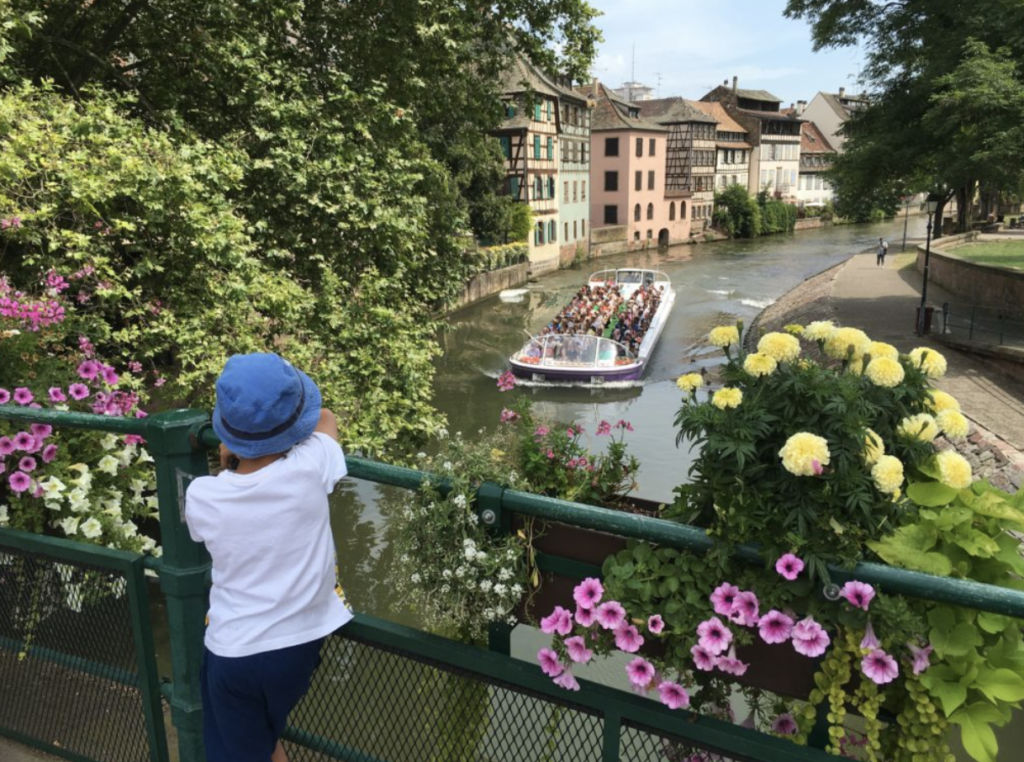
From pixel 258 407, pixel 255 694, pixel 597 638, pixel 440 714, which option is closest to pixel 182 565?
pixel 255 694

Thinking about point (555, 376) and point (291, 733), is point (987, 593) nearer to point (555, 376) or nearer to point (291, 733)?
point (291, 733)

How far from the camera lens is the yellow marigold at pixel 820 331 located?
203cm

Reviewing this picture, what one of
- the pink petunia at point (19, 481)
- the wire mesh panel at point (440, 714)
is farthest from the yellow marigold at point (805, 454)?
the pink petunia at point (19, 481)

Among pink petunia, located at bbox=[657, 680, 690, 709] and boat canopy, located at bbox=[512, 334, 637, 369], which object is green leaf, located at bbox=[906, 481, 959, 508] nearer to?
pink petunia, located at bbox=[657, 680, 690, 709]

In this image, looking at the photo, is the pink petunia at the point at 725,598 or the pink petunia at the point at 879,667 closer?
the pink petunia at the point at 879,667

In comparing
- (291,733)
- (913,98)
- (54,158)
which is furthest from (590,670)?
(913,98)

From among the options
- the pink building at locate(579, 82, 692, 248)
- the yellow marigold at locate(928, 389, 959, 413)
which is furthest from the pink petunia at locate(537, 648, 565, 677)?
the pink building at locate(579, 82, 692, 248)

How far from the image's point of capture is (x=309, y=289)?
9.01 meters

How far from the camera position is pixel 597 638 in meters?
1.82

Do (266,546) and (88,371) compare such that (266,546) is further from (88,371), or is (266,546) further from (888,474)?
(88,371)

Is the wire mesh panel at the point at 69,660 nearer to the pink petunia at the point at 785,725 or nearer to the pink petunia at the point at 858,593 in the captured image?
the pink petunia at the point at 785,725

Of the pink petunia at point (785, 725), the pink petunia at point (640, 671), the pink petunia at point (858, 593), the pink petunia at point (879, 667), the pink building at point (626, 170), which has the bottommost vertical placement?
the pink petunia at point (785, 725)

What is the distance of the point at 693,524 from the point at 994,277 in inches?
874

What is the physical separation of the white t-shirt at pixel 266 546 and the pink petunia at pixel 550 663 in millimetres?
546
